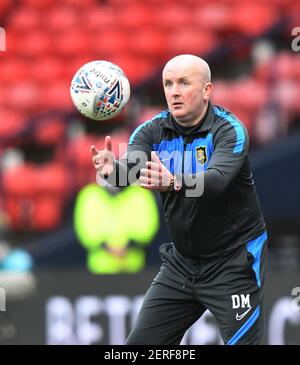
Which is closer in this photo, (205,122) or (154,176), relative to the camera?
(154,176)

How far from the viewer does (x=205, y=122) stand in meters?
5.83

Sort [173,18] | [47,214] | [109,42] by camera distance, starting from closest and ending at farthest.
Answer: [47,214]
[109,42]
[173,18]

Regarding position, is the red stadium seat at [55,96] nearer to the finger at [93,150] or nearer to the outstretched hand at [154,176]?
the finger at [93,150]

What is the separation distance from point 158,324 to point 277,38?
25.7 feet

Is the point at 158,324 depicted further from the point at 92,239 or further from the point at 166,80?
the point at 92,239

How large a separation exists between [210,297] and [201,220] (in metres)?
0.47

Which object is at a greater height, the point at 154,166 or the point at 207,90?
the point at 207,90

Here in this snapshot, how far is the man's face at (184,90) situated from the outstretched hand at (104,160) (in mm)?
504

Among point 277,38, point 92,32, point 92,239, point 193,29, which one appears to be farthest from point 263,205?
point 92,32

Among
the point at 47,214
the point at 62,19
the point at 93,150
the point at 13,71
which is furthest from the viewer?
the point at 62,19

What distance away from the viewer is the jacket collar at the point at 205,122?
580 centimetres

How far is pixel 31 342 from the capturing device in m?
9.95

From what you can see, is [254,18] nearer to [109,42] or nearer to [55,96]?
[109,42]

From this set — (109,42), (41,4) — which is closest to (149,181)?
(109,42)
